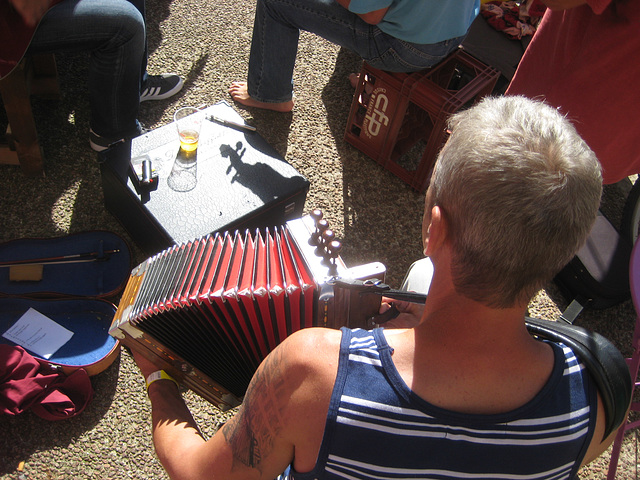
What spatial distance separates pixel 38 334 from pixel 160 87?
1.59 metres

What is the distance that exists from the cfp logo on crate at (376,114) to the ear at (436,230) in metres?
1.85

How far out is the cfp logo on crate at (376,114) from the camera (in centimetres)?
274

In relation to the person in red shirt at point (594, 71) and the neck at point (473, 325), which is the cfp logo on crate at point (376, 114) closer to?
the person in red shirt at point (594, 71)

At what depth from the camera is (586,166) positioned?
36.5 inches

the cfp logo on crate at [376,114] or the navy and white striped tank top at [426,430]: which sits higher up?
the navy and white striped tank top at [426,430]

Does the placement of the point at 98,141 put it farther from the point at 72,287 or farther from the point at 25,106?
the point at 72,287

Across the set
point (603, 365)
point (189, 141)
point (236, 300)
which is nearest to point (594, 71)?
point (603, 365)

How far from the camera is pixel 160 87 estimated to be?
→ 9.91 ft

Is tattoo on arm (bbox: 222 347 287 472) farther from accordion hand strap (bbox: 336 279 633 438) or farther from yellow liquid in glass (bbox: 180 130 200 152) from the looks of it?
yellow liquid in glass (bbox: 180 130 200 152)

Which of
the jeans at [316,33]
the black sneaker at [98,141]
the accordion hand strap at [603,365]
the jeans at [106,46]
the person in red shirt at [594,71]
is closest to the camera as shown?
the accordion hand strap at [603,365]

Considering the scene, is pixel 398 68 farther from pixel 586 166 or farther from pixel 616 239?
pixel 586 166

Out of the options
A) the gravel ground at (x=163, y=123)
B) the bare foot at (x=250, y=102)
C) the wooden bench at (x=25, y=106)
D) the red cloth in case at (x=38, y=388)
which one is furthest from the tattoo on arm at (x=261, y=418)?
the bare foot at (x=250, y=102)

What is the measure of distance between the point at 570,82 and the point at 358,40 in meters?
1.03

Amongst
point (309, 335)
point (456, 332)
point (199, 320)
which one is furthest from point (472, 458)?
point (199, 320)
